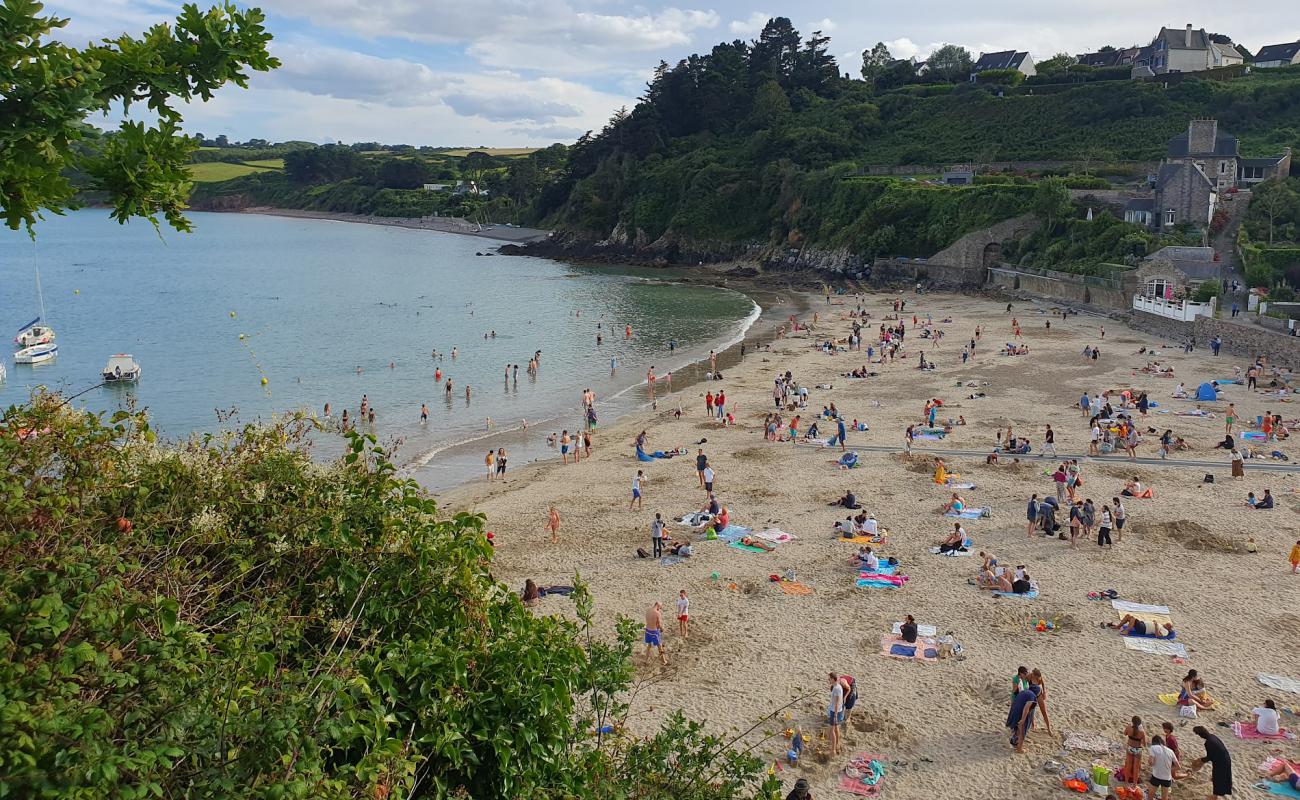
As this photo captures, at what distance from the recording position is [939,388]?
32.7m

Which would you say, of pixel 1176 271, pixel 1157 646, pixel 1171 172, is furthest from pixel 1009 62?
pixel 1157 646

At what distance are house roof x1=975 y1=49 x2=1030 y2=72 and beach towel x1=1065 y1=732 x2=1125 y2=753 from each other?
10029 cm

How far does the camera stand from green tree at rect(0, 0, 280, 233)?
171 inches

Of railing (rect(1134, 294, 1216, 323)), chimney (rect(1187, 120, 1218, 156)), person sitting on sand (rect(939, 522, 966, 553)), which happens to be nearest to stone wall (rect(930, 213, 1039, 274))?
chimney (rect(1187, 120, 1218, 156))

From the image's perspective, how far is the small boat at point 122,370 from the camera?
1422 inches

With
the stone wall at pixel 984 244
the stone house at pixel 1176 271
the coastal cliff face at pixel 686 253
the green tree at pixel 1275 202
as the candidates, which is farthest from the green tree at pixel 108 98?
the coastal cliff face at pixel 686 253

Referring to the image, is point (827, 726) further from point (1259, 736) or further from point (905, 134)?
point (905, 134)

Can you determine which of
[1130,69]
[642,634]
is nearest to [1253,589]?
[642,634]

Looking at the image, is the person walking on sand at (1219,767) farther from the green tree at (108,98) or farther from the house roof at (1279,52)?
the house roof at (1279,52)

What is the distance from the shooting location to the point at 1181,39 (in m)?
85.0

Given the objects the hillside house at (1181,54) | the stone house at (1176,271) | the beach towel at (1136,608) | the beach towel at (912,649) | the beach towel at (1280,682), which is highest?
the hillside house at (1181,54)

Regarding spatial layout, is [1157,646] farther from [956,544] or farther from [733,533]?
[733,533]

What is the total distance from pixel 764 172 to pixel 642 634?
255ft

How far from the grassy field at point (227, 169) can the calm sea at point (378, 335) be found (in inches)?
3289
